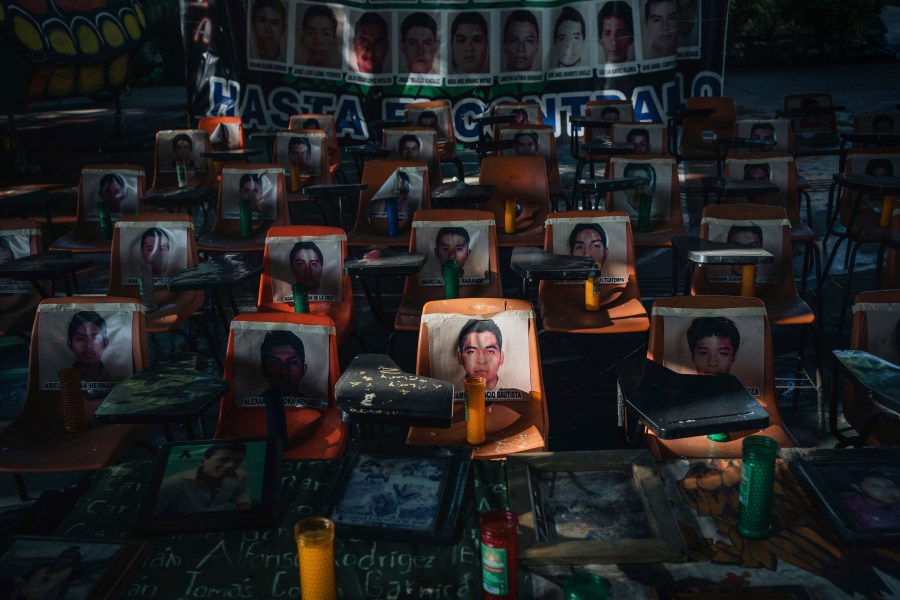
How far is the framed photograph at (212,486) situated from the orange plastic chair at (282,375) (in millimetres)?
725

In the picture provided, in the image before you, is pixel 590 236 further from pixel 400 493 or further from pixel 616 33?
pixel 616 33

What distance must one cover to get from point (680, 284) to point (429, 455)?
501cm

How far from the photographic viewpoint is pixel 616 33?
1270 centimetres

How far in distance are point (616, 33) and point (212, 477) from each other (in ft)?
36.9

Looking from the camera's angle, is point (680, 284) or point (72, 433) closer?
point (72, 433)

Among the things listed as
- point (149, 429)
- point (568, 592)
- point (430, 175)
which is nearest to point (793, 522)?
point (568, 592)

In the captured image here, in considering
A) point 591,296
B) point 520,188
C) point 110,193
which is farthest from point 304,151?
point 591,296

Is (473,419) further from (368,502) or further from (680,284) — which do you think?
(680,284)

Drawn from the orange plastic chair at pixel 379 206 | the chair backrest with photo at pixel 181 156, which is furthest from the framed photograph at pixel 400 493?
the chair backrest with photo at pixel 181 156

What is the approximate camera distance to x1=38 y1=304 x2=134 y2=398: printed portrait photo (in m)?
4.13

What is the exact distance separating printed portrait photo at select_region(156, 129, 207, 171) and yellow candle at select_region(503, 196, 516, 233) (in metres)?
3.69

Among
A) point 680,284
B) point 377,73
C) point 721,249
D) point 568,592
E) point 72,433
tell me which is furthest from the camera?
point 377,73

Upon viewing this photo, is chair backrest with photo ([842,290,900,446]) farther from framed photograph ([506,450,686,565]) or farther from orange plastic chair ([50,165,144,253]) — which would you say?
orange plastic chair ([50,165,144,253])

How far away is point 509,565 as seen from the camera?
7.65 ft
